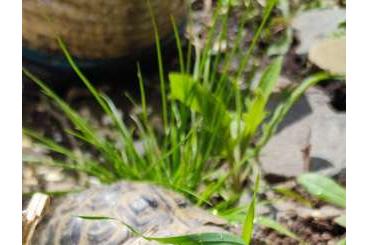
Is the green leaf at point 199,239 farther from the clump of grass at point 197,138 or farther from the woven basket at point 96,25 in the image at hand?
the woven basket at point 96,25

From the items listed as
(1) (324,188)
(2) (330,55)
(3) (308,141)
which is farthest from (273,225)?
(2) (330,55)

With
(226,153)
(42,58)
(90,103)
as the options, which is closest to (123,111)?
(90,103)

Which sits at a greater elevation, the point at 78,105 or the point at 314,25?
the point at 314,25

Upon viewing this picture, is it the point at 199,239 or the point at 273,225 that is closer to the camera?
the point at 199,239

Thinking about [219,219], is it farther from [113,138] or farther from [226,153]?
[113,138]

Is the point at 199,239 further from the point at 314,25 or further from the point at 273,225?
the point at 314,25

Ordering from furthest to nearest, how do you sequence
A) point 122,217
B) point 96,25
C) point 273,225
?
point 96,25 < point 273,225 < point 122,217

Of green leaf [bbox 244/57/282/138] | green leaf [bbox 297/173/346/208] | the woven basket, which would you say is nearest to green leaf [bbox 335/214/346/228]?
green leaf [bbox 297/173/346/208]
